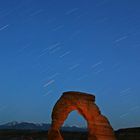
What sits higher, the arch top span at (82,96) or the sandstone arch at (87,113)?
the arch top span at (82,96)

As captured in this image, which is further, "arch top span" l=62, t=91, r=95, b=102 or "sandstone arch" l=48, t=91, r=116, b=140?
"arch top span" l=62, t=91, r=95, b=102

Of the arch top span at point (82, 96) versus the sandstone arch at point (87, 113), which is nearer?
the sandstone arch at point (87, 113)

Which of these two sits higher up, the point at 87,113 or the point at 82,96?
the point at 82,96

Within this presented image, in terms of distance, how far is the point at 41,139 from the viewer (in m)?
84.7

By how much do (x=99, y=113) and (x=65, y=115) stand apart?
287cm

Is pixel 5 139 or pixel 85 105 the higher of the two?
pixel 85 105

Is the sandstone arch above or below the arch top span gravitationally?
below

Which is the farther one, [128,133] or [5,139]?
[5,139]

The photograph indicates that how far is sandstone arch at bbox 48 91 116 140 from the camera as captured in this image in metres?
25.2

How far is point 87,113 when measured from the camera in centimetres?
2567

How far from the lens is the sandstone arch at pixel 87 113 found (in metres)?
25.2

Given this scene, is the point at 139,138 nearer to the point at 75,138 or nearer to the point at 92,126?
the point at 75,138

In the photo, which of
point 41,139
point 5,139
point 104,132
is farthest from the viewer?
point 5,139

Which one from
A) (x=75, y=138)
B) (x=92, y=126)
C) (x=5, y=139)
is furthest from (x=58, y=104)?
(x=5, y=139)
